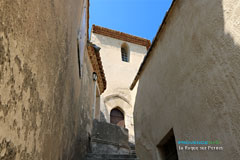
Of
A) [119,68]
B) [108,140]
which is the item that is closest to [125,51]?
[119,68]

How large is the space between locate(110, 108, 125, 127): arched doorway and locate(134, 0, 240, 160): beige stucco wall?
8.12 meters

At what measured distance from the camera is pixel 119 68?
48.5 feet

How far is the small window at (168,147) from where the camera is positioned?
4020 millimetres

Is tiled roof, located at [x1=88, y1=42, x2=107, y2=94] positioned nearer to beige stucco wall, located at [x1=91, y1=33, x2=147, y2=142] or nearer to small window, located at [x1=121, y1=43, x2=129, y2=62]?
beige stucco wall, located at [x1=91, y1=33, x2=147, y2=142]

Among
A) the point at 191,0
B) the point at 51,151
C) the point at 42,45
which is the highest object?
the point at 191,0

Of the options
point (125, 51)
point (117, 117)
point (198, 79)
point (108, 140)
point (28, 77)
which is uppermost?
point (125, 51)

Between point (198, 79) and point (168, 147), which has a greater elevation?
→ point (198, 79)

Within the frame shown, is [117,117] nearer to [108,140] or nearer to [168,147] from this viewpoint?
[108,140]

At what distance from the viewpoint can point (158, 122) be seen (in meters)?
4.50

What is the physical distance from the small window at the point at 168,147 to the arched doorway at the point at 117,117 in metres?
8.60

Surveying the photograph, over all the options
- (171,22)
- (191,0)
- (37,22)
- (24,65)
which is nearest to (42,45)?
(37,22)

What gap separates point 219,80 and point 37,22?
2.10m

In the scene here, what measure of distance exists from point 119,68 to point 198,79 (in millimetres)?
11662

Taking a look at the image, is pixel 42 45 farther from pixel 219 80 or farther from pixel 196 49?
pixel 196 49
